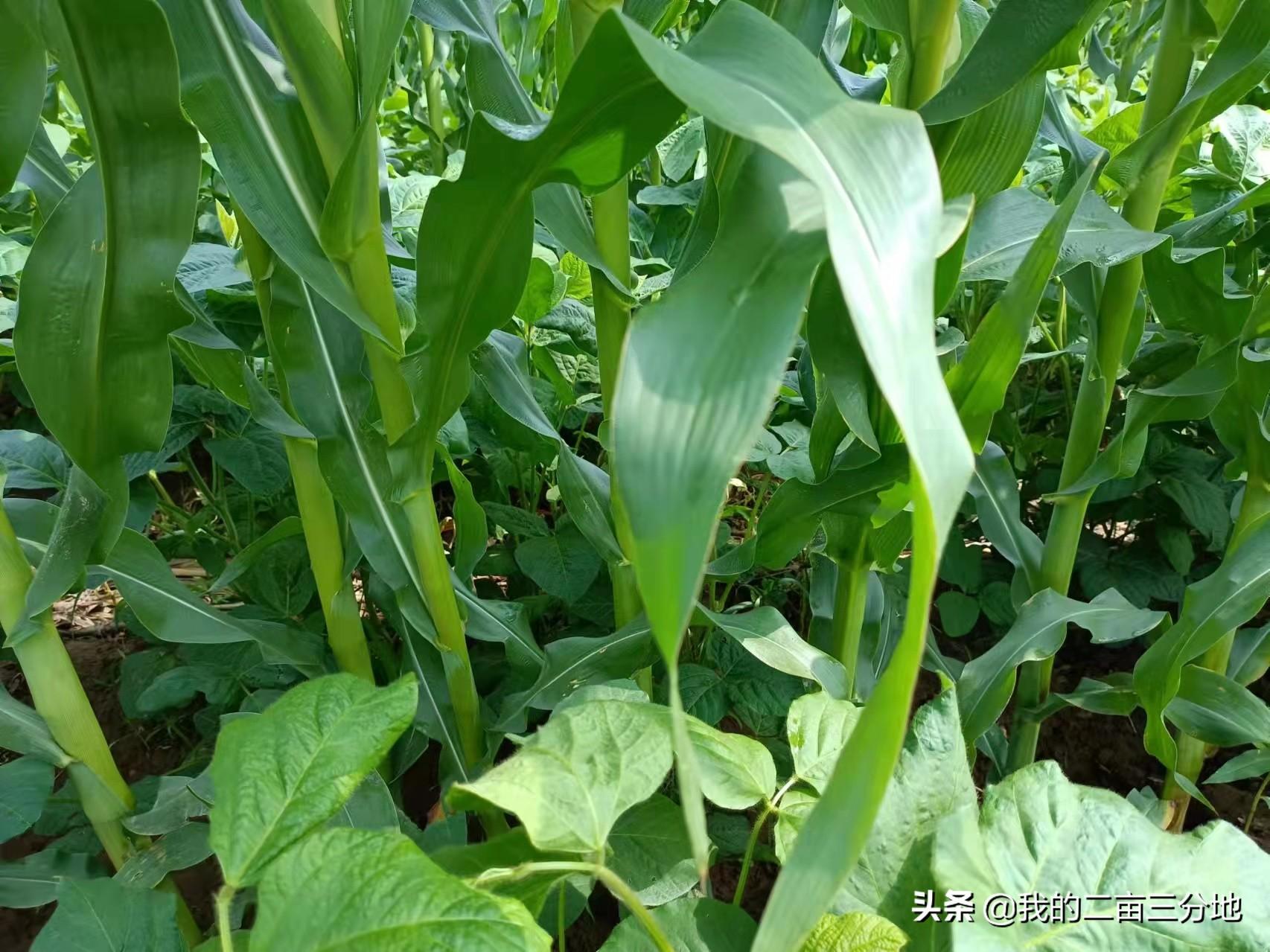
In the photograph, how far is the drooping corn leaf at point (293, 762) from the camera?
37 cm

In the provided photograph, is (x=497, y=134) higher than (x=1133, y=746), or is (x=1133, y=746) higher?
(x=497, y=134)

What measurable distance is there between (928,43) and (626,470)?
1.50 ft

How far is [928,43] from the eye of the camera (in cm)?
57

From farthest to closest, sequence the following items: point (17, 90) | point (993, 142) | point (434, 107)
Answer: point (434, 107) < point (993, 142) < point (17, 90)

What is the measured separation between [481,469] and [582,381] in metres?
0.22

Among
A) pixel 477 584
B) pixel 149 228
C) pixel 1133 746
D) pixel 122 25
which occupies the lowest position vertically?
pixel 1133 746

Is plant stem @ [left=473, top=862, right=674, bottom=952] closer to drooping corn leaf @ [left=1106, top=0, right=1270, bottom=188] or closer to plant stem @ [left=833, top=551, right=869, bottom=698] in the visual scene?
plant stem @ [left=833, top=551, right=869, bottom=698]

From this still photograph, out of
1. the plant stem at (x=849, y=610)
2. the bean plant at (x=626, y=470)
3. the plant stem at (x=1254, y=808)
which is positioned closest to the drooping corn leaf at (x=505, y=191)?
the bean plant at (x=626, y=470)

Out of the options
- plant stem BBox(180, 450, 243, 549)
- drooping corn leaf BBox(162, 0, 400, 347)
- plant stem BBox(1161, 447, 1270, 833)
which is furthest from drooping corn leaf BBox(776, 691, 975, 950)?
plant stem BBox(180, 450, 243, 549)

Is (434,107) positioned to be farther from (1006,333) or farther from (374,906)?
(374,906)

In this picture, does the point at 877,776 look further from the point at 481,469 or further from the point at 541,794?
the point at 481,469

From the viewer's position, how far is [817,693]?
1.73 ft

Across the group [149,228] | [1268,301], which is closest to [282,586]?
[149,228]

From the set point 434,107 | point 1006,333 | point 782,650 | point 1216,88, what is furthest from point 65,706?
point 434,107
